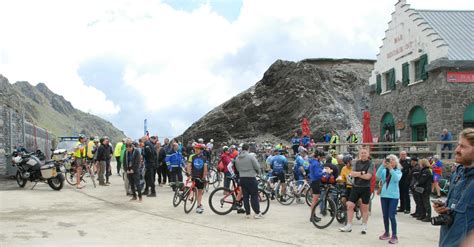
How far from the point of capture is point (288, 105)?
44594 mm

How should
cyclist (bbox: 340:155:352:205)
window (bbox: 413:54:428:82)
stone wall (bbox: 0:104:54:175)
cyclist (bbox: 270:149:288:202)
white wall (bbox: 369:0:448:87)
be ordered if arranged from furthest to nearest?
1. window (bbox: 413:54:428:82)
2. white wall (bbox: 369:0:448:87)
3. stone wall (bbox: 0:104:54:175)
4. cyclist (bbox: 270:149:288:202)
5. cyclist (bbox: 340:155:352:205)

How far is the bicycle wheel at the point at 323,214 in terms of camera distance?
33.8ft

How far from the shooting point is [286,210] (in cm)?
1297

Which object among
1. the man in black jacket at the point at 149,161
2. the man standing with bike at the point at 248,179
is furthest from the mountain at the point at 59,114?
the man standing with bike at the point at 248,179

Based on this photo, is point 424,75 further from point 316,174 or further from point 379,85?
point 316,174

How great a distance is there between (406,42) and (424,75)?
3.55 meters

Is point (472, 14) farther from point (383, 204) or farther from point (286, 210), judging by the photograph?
point (383, 204)

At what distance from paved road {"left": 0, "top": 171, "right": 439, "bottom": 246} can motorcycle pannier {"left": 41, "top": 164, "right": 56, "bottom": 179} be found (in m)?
1.63

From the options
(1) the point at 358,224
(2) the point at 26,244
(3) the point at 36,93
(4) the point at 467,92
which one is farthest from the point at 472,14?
(3) the point at 36,93

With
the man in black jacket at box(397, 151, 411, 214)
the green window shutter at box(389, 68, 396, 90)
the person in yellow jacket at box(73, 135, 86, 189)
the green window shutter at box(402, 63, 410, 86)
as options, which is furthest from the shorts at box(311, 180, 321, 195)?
the green window shutter at box(389, 68, 396, 90)

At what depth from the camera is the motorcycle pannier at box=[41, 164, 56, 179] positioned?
15.4 m

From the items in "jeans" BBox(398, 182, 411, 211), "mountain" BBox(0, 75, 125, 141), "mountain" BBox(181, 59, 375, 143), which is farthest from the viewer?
"mountain" BBox(0, 75, 125, 141)

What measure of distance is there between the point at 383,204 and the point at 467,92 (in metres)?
16.4

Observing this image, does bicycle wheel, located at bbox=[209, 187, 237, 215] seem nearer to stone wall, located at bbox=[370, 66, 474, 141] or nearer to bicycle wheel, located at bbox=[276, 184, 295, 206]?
bicycle wheel, located at bbox=[276, 184, 295, 206]
